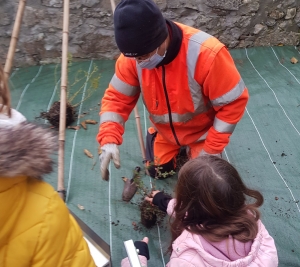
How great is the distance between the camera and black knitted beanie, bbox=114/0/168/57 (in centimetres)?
151

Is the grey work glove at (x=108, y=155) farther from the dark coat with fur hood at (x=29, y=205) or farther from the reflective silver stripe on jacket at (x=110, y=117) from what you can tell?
the dark coat with fur hood at (x=29, y=205)

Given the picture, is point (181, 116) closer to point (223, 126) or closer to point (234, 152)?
point (223, 126)

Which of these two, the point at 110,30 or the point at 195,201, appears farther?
the point at 110,30

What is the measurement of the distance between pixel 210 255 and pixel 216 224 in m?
0.11

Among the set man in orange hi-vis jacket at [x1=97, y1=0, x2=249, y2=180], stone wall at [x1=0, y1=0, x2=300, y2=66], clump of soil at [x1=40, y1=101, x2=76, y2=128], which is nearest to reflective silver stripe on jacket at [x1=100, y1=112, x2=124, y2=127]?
man in orange hi-vis jacket at [x1=97, y1=0, x2=249, y2=180]

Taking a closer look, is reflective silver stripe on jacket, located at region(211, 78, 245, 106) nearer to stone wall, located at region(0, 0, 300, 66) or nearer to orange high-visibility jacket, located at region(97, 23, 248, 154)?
orange high-visibility jacket, located at region(97, 23, 248, 154)

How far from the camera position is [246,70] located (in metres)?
3.33

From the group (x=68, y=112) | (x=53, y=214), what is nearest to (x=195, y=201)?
(x=53, y=214)

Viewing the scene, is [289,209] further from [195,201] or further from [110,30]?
[110,30]

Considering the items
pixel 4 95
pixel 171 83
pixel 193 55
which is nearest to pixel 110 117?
pixel 171 83

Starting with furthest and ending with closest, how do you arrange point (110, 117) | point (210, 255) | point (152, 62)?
point (110, 117) → point (152, 62) → point (210, 255)

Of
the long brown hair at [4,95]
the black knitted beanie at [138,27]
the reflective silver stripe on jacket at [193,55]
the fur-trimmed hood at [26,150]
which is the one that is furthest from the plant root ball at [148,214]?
the long brown hair at [4,95]

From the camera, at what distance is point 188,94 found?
72.7 inches

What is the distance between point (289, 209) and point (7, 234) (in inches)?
63.4
